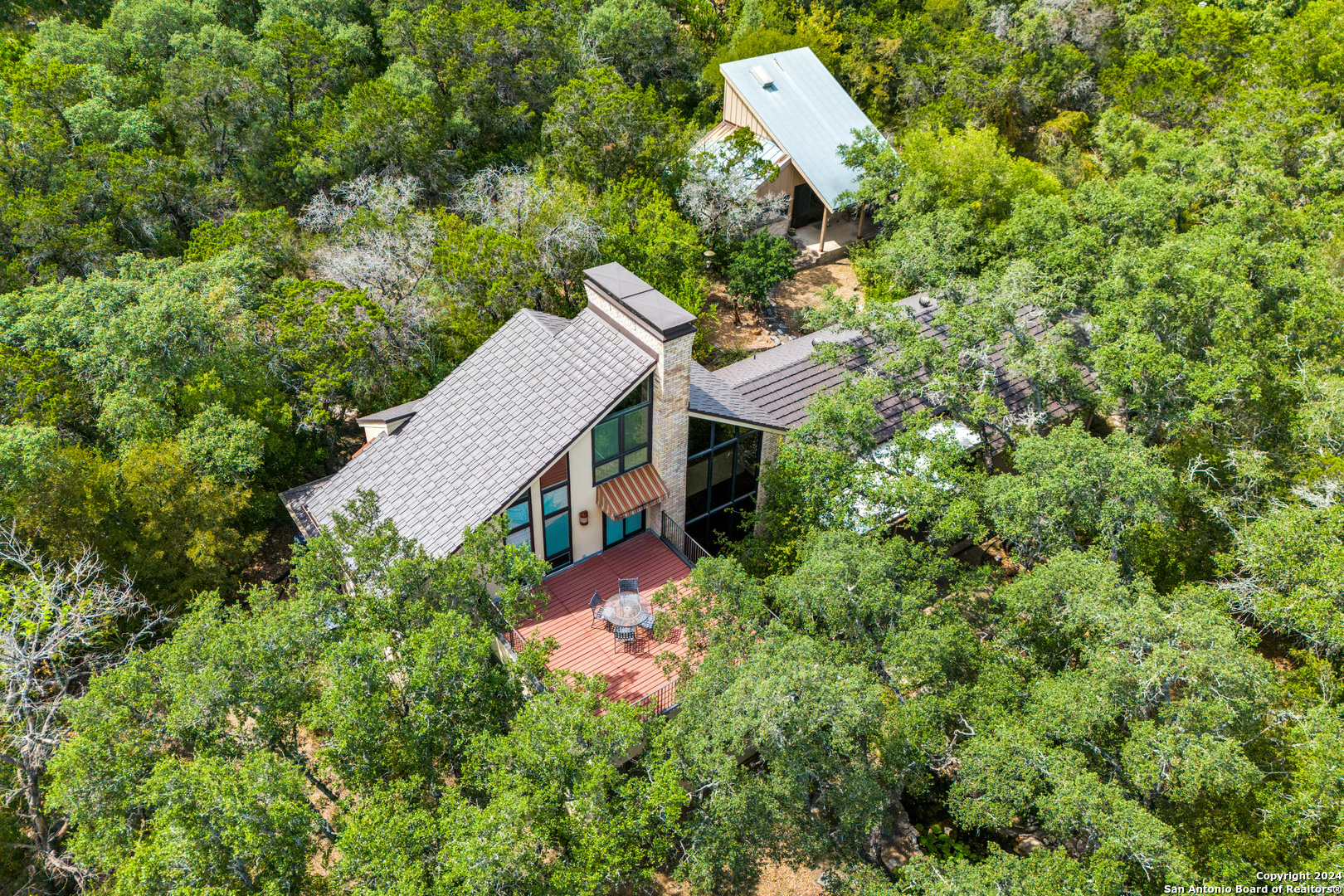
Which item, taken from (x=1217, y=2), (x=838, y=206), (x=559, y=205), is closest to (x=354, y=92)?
(x=559, y=205)

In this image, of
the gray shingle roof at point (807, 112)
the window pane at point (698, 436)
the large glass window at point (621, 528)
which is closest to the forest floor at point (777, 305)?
the gray shingle roof at point (807, 112)

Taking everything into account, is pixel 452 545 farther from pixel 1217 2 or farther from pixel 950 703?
pixel 1217 2

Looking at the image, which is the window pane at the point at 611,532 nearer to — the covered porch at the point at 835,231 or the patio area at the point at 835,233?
the covered porch at the point at 835,231

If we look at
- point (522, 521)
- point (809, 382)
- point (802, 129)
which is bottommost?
point (522, 521)

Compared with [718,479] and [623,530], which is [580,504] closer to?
[623,530]

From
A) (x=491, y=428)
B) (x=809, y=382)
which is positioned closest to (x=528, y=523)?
(x=491, y=428)

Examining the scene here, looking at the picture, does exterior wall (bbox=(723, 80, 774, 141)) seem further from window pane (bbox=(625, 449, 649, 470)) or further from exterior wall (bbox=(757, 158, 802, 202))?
window pane (bbox=(625, 449, 649, 470))

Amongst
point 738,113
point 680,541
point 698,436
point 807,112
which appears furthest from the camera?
point 738,113
